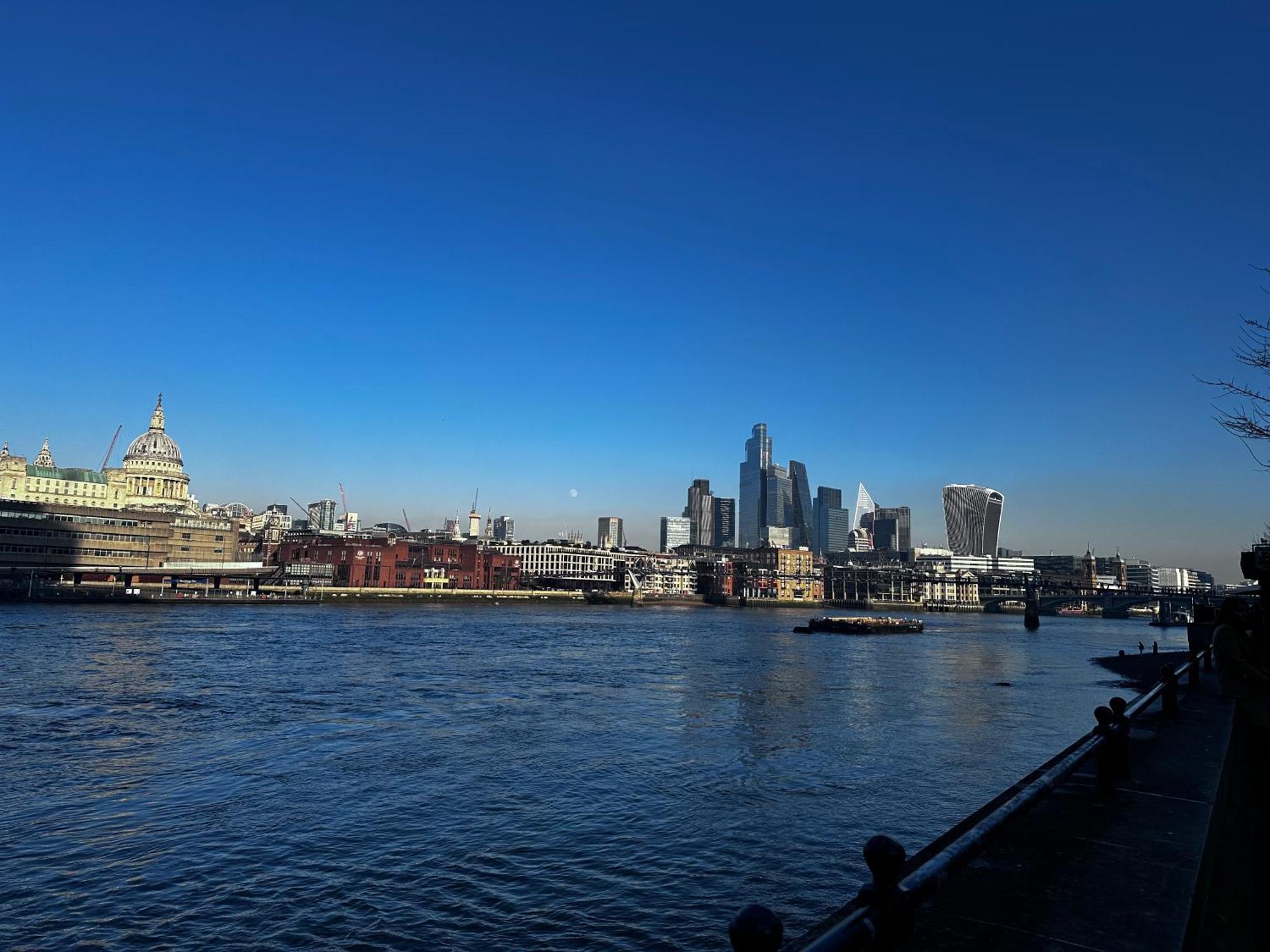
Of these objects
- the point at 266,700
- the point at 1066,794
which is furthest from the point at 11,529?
the point at 1066,794

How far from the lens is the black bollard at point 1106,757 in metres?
10.5

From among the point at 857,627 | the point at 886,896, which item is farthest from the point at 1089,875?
the point at 857,627

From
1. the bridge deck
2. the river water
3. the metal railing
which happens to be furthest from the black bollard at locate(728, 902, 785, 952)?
the river water

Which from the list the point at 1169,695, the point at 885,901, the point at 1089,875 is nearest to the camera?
the point at 885,901

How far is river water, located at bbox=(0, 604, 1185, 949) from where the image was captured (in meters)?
14.4

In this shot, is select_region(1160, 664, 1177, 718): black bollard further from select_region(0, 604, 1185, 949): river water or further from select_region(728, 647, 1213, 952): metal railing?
select_region(728, 647, 1213, 952): metal railing

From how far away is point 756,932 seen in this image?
145 inches

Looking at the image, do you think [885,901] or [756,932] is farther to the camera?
[885,901]

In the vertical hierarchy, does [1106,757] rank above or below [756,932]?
below

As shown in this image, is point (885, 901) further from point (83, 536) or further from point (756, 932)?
point (83, 536)

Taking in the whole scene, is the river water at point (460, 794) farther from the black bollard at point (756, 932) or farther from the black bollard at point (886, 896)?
the black bollard at point (756, 932)

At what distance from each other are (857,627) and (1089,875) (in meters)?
140

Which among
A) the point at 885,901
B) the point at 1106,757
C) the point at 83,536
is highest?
the point at 83,536

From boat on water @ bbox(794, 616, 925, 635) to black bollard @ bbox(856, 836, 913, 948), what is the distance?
132443mm
